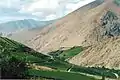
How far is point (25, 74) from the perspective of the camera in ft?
164

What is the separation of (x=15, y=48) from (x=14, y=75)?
68267mm

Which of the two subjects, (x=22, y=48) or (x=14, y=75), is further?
(x=22, y=48)

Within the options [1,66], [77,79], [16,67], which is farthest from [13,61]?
[77,79]

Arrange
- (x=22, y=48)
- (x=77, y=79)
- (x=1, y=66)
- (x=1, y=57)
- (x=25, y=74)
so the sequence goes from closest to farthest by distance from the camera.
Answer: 1. (x=1, y=66)
2. (x=1, y=57)
3. (x=25, y=74)
4. (x=77, y=79)
5. (x=22, y=48)

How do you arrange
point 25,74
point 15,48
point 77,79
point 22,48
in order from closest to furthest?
1. point 25,74
2. point 77,79
3. point 15,48
4. point 22,48

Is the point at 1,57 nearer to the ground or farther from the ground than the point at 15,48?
nearer to the ground

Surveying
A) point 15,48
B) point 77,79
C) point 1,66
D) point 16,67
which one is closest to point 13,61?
point 16,67

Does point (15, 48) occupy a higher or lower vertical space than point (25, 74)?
higher

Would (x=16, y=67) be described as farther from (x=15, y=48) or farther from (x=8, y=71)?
(x=15, y=48)

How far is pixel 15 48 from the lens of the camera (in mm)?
113438

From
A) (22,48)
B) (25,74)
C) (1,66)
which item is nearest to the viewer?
(1,66)

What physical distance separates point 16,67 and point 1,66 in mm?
4331

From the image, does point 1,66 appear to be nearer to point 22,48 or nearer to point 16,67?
point 16,67

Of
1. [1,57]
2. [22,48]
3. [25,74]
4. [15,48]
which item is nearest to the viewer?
[1,57]
